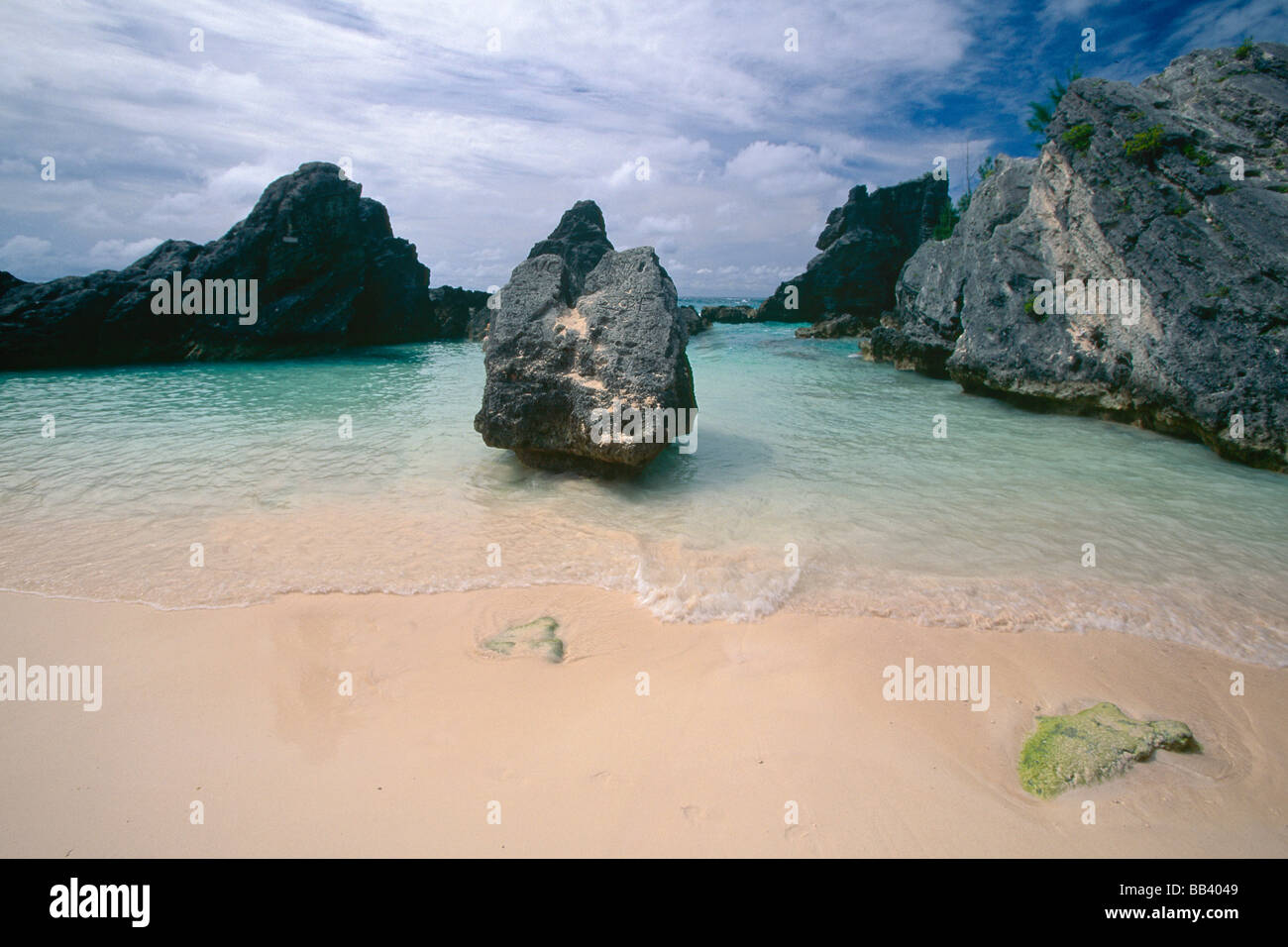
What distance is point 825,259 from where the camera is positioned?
66000 mm

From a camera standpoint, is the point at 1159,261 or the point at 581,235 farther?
the point at 581,235

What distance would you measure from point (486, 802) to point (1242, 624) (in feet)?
22.2

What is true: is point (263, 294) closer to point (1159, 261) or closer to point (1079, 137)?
point (1079, 137)

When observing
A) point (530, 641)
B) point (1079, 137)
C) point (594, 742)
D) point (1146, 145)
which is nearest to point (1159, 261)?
point (1146, 145)

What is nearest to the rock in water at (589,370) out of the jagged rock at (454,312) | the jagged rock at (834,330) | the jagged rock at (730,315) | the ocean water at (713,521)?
the ocean water at (713,521)

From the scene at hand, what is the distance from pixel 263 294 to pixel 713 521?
45856 mm

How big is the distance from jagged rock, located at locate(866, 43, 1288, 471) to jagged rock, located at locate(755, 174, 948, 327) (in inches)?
1867

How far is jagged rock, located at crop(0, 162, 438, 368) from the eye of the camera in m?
34.4

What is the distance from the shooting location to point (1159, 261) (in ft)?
44.9

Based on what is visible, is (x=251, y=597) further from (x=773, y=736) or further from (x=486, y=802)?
(x=773, y=736)

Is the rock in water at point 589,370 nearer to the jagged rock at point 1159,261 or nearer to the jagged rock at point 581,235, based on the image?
the jagged rock at point 1159,261

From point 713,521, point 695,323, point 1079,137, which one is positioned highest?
point 695,323

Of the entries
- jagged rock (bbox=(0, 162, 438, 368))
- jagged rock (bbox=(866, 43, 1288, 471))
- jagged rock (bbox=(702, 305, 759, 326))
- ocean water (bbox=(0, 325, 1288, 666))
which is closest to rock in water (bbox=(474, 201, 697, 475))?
ocean water (bbox=(0, 325, 1288, 666))

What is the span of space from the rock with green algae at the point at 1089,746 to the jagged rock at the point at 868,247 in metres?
65.8
